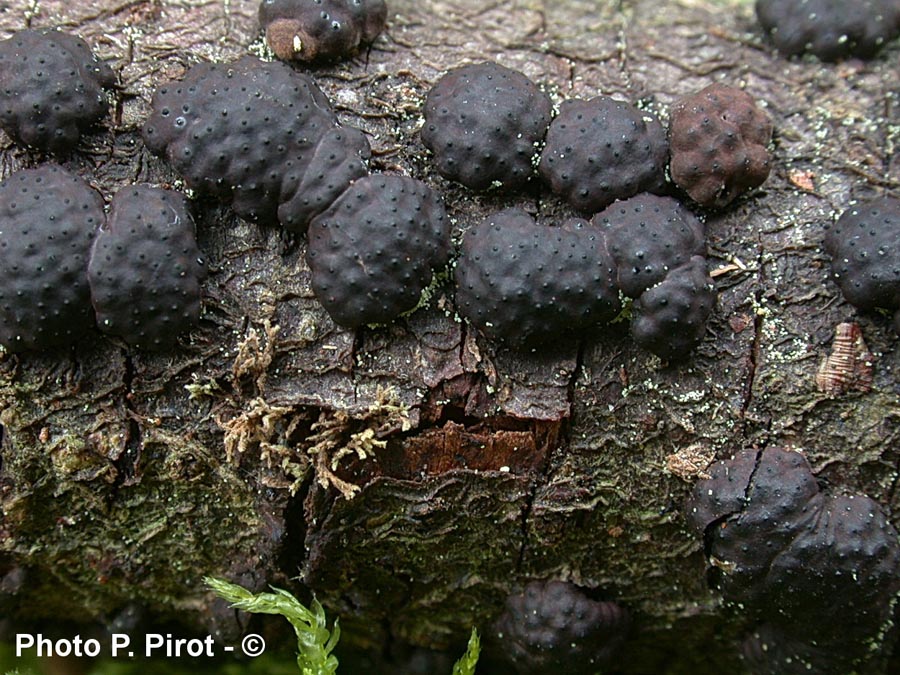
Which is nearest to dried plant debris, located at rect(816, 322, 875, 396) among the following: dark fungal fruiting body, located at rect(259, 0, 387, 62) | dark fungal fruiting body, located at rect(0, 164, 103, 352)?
dark fungal fruiting body, located at rect(259, 0, 387, 62)

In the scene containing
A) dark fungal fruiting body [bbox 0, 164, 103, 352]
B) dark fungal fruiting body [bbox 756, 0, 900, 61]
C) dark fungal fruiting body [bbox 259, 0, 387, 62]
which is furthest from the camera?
dark fungal fruiting body [bbox 756, 0, 900, 61]

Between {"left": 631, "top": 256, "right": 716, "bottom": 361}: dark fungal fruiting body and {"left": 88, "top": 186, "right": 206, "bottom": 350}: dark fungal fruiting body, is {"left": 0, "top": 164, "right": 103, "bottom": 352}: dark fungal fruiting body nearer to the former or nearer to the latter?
{"left": 88, "top": 186, "right": 206, "bottom": 350}: dark fungal fruiting body

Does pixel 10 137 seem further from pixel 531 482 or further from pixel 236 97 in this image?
pixel 531 482

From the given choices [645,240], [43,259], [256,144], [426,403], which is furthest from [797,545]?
[43,259]

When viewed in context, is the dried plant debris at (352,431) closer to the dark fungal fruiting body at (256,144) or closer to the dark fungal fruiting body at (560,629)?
the dark fungal fruiting body at (256,144)

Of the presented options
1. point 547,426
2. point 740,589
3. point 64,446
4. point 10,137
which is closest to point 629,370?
point 547,426

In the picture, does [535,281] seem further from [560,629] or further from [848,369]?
[560,629]
